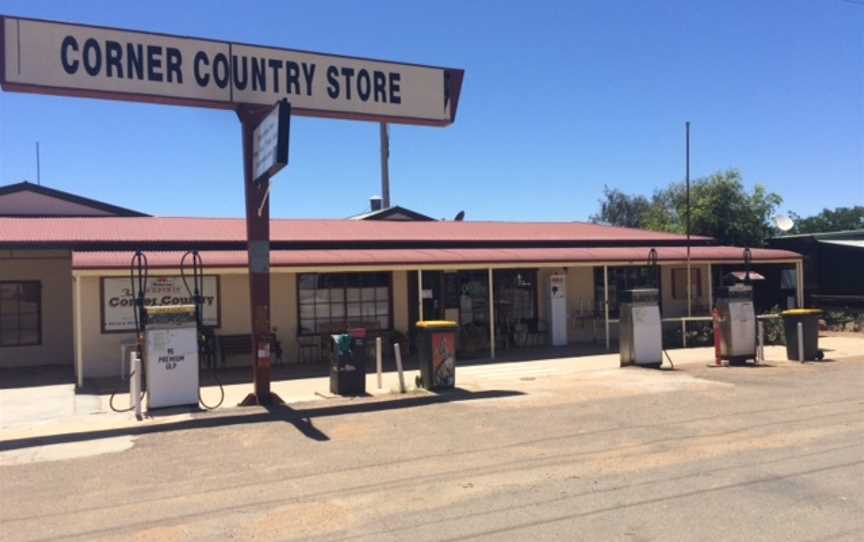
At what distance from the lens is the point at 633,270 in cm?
2131

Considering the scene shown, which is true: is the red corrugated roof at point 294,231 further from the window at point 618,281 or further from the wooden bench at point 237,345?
the wooden bench at point 237,345

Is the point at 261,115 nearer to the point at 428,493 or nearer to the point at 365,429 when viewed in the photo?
the point at 365,429

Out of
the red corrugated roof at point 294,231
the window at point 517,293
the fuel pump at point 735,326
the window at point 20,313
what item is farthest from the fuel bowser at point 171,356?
the window at point 517,293

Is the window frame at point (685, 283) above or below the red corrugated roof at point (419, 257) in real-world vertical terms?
below

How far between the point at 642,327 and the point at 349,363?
5990 mm

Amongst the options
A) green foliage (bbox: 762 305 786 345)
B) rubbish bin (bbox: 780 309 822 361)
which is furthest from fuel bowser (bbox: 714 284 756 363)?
green foliage (bbox: 762 305 786 345)

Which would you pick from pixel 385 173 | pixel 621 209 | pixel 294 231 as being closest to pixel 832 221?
pixel 621 209

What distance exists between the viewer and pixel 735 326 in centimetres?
1424

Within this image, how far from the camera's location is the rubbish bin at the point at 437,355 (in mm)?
11664

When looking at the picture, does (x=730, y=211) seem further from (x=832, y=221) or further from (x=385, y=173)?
(x=832, y=221)

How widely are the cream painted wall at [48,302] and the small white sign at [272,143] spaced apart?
898cm

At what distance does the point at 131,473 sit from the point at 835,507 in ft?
20.4

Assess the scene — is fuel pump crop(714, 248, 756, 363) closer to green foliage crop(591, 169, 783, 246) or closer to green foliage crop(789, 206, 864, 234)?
green foliage crop(591, 169, 783, 246)

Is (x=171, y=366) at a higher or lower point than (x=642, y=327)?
lower
